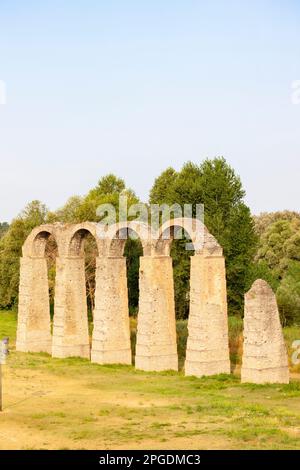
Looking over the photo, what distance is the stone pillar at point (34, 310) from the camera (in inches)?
1644

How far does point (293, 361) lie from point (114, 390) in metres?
10.9

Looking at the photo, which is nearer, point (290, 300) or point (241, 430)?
point (241, 430)

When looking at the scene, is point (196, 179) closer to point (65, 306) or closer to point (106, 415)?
point (65, 306)

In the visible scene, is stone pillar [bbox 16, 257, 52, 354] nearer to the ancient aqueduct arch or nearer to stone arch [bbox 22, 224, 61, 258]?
the ancient aqueduct arch

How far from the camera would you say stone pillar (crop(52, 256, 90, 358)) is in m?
39.1

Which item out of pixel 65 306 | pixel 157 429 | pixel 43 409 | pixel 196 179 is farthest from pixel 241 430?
pixel 196 179

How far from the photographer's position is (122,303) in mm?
36344

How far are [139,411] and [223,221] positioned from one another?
94.6 ft

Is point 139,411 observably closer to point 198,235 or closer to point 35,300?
point 198,235

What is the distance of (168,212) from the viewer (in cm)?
5731

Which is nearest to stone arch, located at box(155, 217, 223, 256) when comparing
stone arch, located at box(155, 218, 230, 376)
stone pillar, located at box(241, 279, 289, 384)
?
stone arch, located at box(155, 218, 230, 376)

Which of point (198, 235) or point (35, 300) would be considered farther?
point (35, 300)

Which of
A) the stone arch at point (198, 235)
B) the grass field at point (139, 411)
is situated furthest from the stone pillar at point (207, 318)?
the grass field at point (139, 411)

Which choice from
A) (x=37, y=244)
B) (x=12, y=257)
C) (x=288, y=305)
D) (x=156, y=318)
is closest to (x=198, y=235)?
(x=156, y=318)
